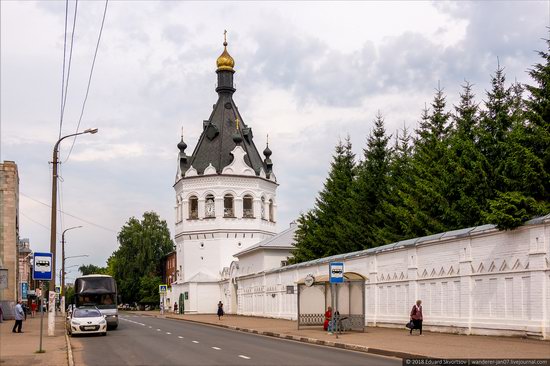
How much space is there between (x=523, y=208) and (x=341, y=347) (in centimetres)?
738

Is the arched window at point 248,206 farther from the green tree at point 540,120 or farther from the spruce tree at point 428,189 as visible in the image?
the green tree at point 540,120

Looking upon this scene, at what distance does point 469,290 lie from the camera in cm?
2853

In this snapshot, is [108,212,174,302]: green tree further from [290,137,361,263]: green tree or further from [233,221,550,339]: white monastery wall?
[233,221,550,339]: white monastery wall

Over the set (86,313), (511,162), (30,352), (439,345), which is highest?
(511,162)

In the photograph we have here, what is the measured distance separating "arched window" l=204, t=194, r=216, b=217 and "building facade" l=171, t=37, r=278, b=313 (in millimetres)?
114

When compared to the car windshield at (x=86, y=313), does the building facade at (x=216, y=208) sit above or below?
above

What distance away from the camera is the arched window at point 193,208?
300 feet

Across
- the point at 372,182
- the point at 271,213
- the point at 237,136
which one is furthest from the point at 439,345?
the point at 271,213

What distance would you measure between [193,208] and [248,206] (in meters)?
6.44

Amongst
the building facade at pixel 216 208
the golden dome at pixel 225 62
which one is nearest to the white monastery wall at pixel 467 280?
the building facade at pixel 216 208

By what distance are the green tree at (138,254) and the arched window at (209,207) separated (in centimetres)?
2363

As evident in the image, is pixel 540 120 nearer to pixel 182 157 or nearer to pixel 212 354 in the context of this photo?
pixel 212 354

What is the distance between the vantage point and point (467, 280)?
28.7 metres

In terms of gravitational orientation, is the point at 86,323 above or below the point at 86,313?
below
